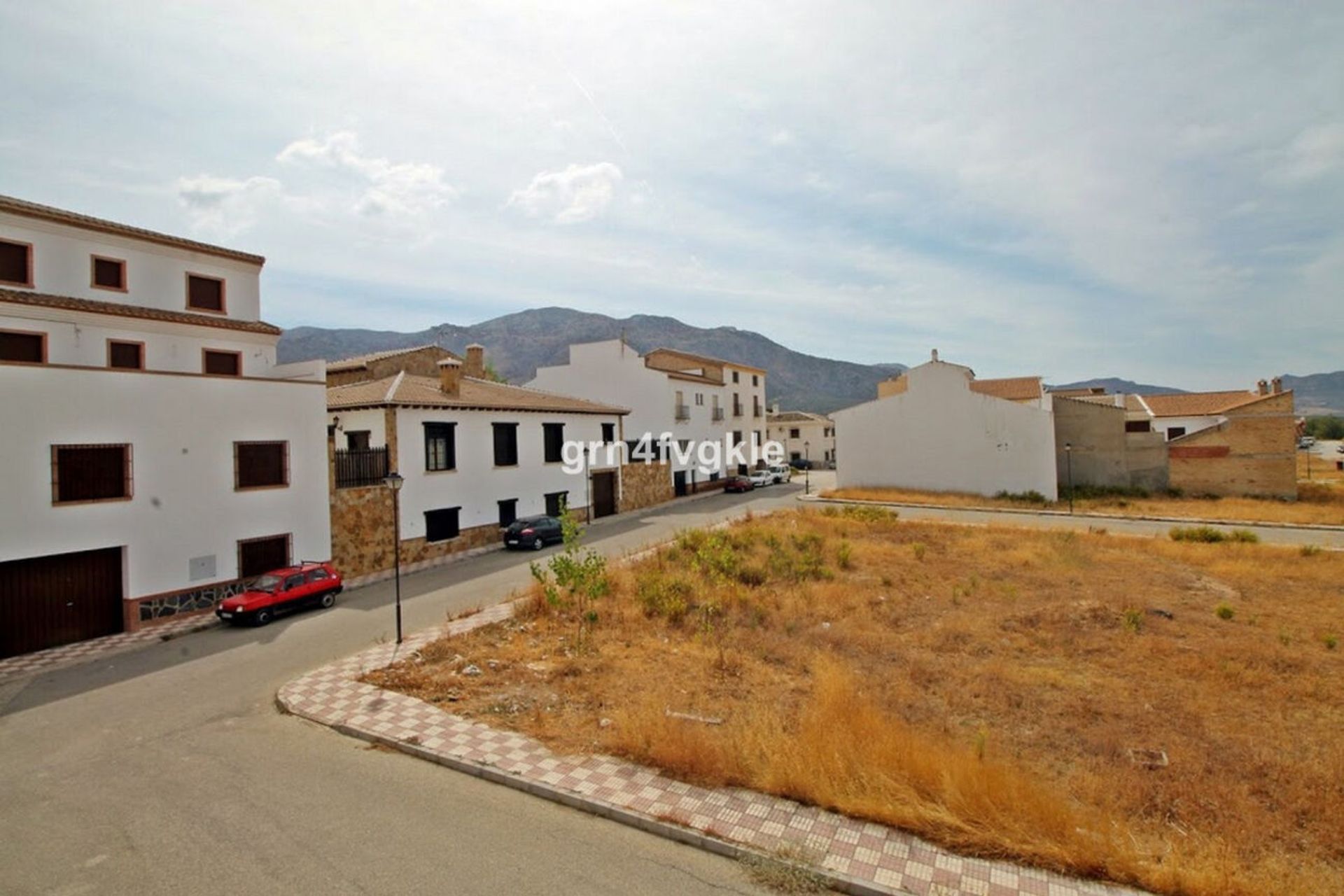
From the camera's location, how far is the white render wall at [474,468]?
23750 millimetres

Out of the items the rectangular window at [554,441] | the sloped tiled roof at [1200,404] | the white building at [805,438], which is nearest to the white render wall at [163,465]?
the rectangular window at [554,441]

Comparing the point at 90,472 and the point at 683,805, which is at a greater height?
the point at 90,472

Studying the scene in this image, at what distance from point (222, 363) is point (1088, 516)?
36329 millimetres

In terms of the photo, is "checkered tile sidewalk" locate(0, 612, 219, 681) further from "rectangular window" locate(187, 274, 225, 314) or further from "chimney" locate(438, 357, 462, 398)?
"chimney" locate(438, 357, 462, 398)

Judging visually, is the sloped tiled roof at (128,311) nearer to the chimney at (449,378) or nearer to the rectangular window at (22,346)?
the rectangular window at (22,346)

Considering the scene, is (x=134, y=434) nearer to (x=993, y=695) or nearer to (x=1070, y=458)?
(x=993, y=695)

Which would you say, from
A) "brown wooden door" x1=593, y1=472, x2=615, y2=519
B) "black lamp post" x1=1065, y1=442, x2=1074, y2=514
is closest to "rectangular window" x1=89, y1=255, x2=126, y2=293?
"brown wooden door" x1=593, y1=472, x2=615, y2=519

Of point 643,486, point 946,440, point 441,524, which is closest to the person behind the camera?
point 441,524

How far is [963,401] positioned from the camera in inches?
1480

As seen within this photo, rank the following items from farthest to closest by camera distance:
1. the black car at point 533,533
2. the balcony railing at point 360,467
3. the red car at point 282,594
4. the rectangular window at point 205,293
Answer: the black car at point 533,533
the balcony railing at point 360,467
the rectangular window at point 205,293
the red car at point 282,594

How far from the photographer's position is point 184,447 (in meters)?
17.2

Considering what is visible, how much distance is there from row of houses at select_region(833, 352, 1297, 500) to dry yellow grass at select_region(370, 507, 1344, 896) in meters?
16.6

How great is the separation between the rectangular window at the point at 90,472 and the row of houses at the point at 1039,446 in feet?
116

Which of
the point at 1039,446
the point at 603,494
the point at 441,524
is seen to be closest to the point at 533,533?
the point at 441,524
